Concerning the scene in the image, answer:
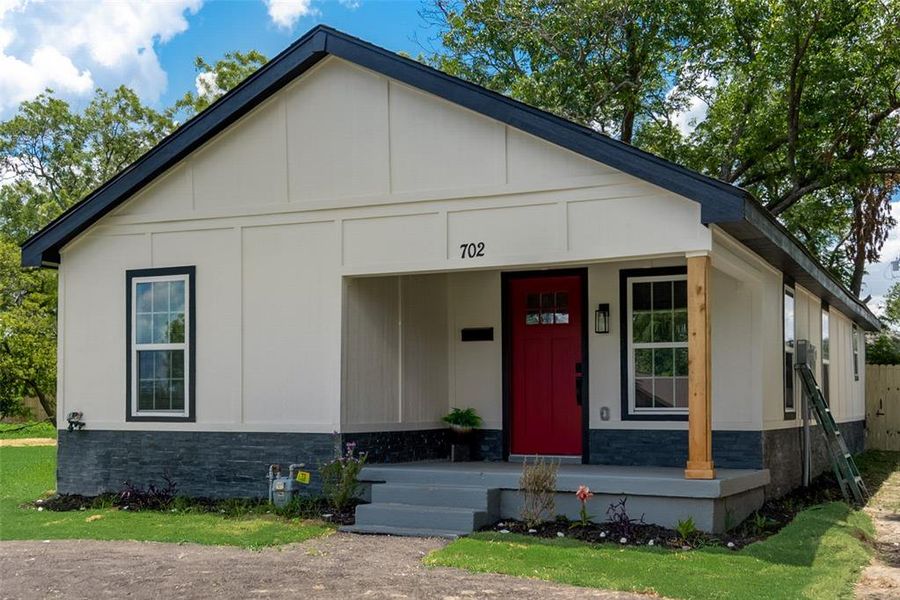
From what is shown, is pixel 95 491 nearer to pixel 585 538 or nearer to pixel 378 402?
pixel 378 402

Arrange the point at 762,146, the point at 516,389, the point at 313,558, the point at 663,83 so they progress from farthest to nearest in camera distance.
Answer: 1. the point at 663,83
2. the point at 762,146
3. the point at 516,389
4. the point at 313,558

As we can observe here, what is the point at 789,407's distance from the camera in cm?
1273

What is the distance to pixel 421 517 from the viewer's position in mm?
9727

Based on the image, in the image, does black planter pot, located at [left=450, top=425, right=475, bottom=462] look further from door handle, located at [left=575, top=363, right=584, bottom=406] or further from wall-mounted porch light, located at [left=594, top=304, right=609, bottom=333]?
wall-mounted porch light, located at [left=594, top=304, right=609, bottom=333]

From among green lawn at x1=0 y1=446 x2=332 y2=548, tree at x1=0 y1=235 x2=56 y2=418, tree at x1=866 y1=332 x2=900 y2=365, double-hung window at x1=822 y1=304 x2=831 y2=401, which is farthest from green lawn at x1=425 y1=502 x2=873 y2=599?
tree at x1=866 y1=332 x2=900 y2=365

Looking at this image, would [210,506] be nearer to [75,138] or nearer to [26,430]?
[26,430]

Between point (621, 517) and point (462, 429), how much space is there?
10.6 feet

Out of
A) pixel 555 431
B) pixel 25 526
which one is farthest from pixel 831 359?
pixel 25 526

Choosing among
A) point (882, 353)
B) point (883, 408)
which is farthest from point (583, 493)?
point (882, 353)

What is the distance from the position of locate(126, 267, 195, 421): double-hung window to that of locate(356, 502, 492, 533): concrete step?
3.06 metres

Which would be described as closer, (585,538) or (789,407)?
(585,538)

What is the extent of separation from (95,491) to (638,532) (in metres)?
6.88

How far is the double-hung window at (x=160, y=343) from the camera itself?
11.9m

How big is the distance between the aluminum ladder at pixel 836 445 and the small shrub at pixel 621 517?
439cm
